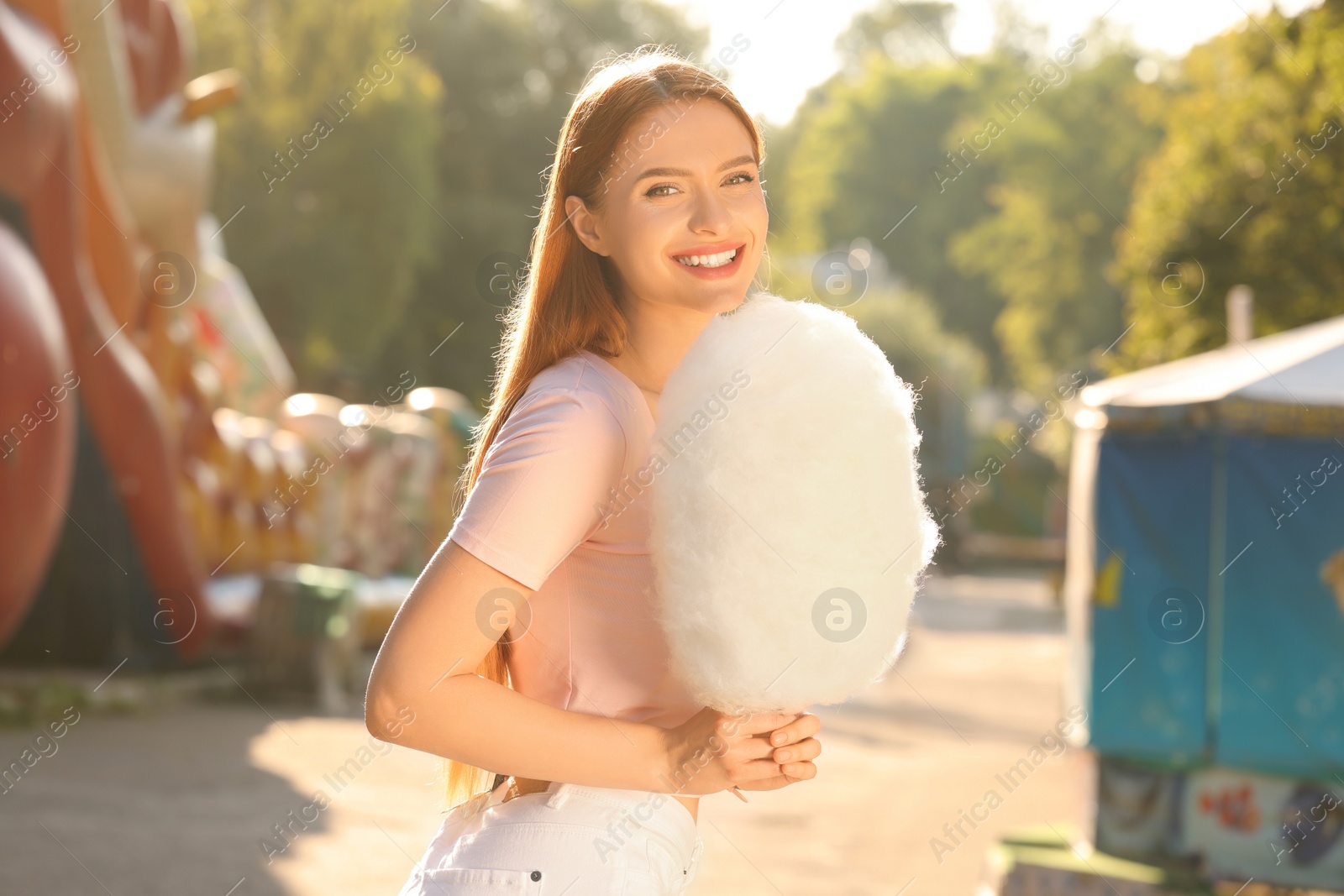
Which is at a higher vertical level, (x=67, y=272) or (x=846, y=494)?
(x=67, y=272)

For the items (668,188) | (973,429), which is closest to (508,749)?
(668,188)

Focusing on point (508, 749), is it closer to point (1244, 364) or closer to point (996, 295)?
point (1244, 364)

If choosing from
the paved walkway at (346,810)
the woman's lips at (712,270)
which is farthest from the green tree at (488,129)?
the woman's lips at (712,270)

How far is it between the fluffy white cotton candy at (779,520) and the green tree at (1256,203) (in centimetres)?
1186

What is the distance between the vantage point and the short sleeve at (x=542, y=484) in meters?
1.56

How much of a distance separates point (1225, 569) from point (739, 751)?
5.41 metres

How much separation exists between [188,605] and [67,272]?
9.91ft

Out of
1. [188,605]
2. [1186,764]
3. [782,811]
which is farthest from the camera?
[188,605]

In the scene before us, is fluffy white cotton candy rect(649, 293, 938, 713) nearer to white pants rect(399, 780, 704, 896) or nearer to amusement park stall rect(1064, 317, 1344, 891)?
white pants rect(399, 780, 704, 896)

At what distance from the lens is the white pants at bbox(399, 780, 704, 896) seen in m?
1.66

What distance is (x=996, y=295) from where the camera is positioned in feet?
174

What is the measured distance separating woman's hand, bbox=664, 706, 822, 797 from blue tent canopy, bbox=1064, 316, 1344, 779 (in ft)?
17.1

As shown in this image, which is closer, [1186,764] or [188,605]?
[1186,764]

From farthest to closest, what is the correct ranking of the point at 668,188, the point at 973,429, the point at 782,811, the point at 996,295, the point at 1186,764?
1. the point at 996,295
2. the point at 973,429
3. the point at 782,811
4. the point at 1186,764
5. the point at 668,188
